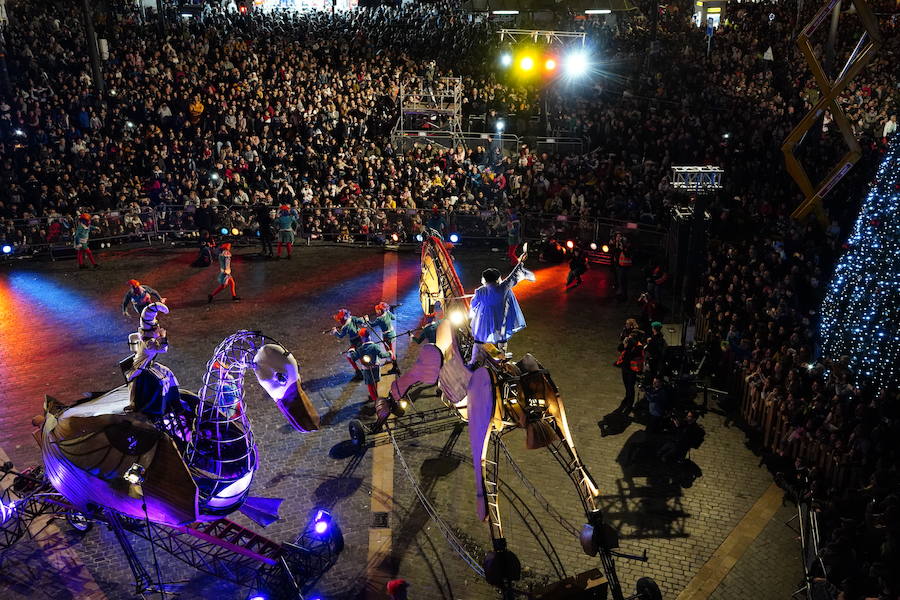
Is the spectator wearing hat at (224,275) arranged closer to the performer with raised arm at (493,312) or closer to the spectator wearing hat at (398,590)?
the performer with raised arm at (493,312)

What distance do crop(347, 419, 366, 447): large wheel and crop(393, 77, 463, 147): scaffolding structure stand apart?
15.3 meters

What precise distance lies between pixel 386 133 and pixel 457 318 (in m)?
17.1

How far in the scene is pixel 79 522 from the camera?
999 cm

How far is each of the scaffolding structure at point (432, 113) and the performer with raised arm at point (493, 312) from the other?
16697mm

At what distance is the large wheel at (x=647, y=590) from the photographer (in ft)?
27.8

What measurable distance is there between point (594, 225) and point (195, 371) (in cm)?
1176

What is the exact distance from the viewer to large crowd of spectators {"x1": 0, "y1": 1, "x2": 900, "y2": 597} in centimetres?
2136

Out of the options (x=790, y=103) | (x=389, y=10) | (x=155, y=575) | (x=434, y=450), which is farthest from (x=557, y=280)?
(x=389, y=10)

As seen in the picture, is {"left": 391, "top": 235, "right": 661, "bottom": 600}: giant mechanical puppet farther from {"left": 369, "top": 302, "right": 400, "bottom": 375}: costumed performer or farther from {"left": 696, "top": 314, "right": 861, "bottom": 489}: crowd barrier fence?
{"left": 369, "top": 302, "right": 400, "bottom": 375}: costumed performer

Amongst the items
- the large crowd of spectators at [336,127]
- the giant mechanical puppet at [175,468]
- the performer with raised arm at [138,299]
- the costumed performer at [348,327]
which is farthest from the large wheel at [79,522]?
the large crowd of spectators at [336,127]

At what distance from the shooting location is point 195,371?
1471cm

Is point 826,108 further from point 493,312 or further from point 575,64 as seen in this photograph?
point 493,312

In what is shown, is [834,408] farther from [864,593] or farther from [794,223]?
[794,223]

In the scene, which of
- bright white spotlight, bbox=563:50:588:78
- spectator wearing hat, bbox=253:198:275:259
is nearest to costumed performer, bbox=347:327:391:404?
spectator wearing hat, bbox=253:198:275:259
